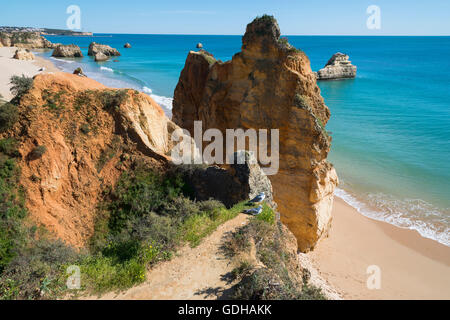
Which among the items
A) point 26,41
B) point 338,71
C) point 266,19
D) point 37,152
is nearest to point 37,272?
point 37,152

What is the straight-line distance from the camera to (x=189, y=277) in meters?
6.73

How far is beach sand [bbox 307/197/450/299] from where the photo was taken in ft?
39.7

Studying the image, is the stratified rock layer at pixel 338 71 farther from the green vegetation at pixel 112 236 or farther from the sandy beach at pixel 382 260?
the green vegetation at pixel 112 236

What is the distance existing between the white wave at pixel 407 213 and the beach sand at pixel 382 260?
61 centimetres

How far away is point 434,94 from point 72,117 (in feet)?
177

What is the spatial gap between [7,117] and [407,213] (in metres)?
20.9

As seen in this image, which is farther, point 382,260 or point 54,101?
point 382,260

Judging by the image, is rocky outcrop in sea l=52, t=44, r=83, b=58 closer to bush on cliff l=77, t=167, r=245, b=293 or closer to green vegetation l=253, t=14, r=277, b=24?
green vegetation l=253, t=14, r=277, b=24

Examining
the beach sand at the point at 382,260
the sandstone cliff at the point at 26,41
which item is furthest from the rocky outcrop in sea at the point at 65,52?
the beach sand at the point at 382,260

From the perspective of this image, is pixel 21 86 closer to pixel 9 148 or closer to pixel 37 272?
pixel 9 148

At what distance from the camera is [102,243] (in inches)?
332

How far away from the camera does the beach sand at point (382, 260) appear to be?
12086 millimetres

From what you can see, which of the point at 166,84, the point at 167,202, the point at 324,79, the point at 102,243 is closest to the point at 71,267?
the point at 102,243

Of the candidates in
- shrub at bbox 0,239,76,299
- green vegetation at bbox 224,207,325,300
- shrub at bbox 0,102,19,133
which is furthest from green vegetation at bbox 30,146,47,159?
green vegetation at bbox 224,207,325,300
